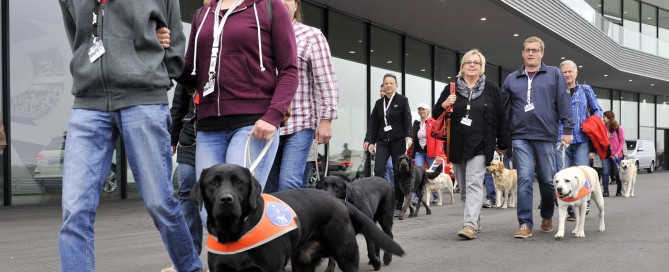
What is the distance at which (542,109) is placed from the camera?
707 cm

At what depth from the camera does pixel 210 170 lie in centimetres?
309

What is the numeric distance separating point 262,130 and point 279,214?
488 mm

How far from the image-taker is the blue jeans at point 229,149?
353 cm

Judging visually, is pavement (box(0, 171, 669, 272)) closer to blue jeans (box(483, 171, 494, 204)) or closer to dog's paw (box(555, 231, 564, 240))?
dog's paw (box(555, 231, 564, 240))

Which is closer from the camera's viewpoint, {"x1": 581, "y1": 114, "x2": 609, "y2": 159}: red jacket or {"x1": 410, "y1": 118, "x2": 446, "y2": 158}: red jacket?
{"x1": 581, "y1": 114, "x2": 609, "y2": 159}: red jacket

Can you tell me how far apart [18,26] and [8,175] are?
8.02ft

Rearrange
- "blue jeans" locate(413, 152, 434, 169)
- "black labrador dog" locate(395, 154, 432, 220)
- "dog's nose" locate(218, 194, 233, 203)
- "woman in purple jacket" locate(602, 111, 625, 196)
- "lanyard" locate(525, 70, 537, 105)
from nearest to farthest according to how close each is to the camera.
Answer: "dog's nose" locate(218, 194, 233, 203) → "lanyard" locate(525, 70, 537, 105) → "black labrador dog" locate(395, 154, 432, 220) → "blue jeans" locate(413, 152, 434, 169) → "woman in purple jacket" locate(602, 111, 625, 196)

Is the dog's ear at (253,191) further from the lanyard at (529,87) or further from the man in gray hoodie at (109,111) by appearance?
the lanyard at (529,87)

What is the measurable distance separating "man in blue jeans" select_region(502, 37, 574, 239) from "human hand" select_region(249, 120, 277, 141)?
14.1 feet

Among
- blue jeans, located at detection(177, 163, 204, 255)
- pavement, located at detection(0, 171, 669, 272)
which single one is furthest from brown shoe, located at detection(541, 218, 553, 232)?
blue jeans, located at detection(177, 163, 204, 255)

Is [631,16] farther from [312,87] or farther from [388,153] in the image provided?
[312,87]

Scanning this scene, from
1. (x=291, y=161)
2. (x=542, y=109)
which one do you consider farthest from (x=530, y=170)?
(x=291, y=161)

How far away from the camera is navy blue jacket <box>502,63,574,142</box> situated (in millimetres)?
7059

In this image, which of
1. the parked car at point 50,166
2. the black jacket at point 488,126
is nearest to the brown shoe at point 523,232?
the black jacket at point 488,126
